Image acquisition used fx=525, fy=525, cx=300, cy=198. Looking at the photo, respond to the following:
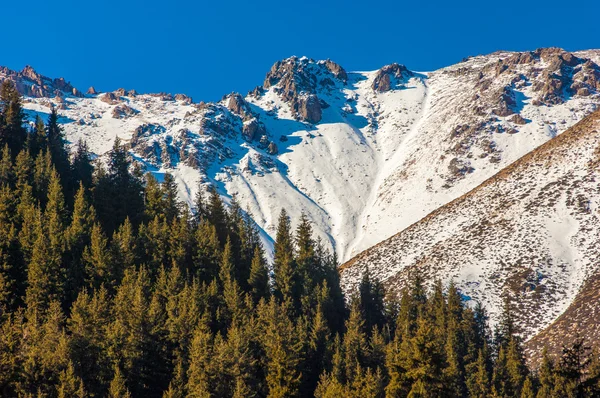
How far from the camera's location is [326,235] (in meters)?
172

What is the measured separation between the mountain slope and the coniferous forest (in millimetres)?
11407

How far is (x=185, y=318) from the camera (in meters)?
46.2

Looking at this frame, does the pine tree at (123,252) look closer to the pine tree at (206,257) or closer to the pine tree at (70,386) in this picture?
the pine tree at (206,257)

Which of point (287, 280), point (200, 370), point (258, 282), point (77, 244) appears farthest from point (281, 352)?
point (77, 244)

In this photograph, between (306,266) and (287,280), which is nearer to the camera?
(287,280)

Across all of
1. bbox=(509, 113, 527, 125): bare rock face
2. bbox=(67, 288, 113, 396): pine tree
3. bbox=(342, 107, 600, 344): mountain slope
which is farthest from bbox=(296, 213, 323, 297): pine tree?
bbox=(509, 113, 527, 125): bare rock face

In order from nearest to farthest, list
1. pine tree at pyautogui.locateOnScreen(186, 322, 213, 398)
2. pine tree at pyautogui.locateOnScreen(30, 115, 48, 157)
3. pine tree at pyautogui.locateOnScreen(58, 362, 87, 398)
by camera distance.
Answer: pine tree at pyautogui.locateOnScreen(58, 362, 87, 398), pine tree at pyautogui.locateOnScreen(186, 322, 213, 398), pine tree at pyautogui.locateOnScreen(30, 115, 48, 157)

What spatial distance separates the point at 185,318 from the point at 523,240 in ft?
235

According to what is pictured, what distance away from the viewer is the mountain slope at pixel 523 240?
84875 millimetres

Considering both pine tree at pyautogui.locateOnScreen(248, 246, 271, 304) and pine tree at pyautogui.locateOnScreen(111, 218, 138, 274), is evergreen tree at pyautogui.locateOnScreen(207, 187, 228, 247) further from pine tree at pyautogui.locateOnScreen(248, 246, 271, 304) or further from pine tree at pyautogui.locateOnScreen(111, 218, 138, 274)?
pine tree at pyautogui.locateOnScreen(111, 218, 138, 274)

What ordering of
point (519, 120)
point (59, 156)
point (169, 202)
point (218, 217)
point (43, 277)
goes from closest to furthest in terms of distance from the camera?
point (43, 277) → point (169, 202) → point (218, 217) → point (59, 156) → point (519, 120)

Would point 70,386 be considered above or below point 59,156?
below

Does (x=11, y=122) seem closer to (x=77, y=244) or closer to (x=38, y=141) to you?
(x=38, y=141)

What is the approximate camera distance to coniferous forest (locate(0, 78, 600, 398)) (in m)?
37.6
